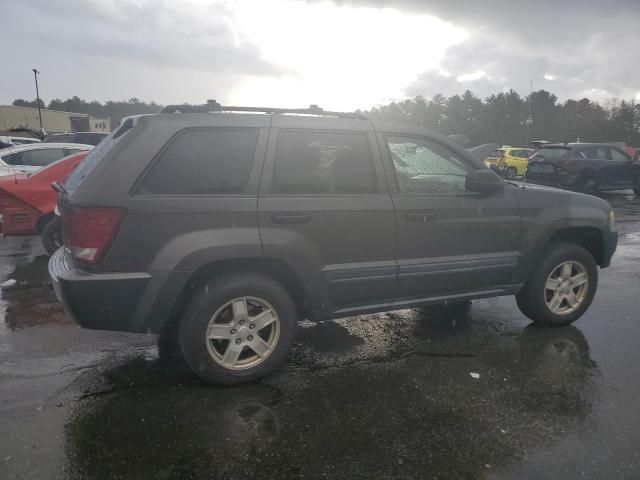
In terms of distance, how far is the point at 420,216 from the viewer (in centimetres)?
366

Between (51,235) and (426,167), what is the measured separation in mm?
5420

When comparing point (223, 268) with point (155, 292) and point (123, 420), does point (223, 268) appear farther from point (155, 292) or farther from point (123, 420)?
point (123, 420)

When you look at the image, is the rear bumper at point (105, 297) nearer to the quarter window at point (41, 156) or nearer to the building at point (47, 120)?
the quarter window at point (41, 156)

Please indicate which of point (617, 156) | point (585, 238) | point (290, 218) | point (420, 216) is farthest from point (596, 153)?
point (290, 218)

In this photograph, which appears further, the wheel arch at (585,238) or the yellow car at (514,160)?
the yellow car at (514,160)

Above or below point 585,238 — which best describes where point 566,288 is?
below

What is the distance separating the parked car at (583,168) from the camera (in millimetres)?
14500

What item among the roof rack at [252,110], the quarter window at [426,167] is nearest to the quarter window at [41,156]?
the roof rack at [252,110]

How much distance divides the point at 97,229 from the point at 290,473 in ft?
5.81

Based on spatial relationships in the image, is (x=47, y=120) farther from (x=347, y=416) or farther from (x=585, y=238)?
(x=347, y=416)

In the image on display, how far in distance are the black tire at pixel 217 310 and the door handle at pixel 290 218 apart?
41 cm

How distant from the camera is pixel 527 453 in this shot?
255cm

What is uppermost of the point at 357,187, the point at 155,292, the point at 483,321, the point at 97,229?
the point at 357,187

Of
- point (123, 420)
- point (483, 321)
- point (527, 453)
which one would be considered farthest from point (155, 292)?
point (483, 321)
